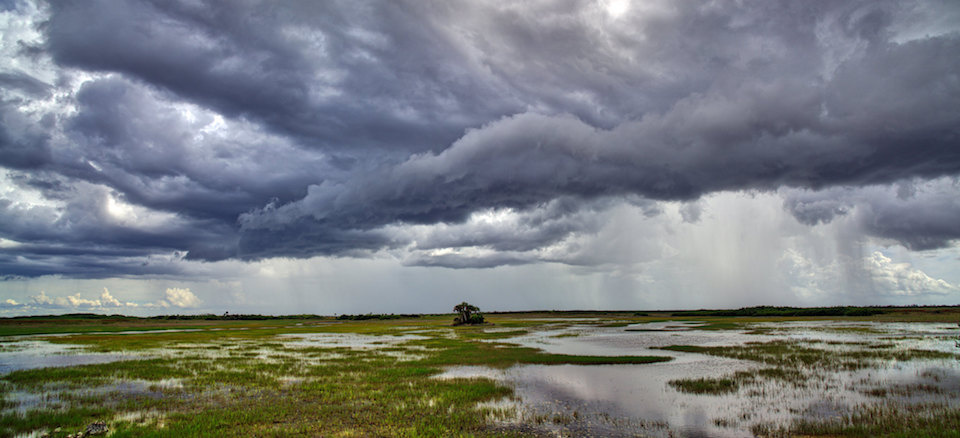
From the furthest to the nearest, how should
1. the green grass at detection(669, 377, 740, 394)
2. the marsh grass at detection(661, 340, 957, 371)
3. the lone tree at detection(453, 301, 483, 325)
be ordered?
the lone tree at detection(453, 301, 483, 325)
the marsh grass at detection(661, 340, 957, 371)
the green grass at detection(669, 377, 740, 394)

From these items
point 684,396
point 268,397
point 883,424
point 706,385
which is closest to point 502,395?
point 684,396

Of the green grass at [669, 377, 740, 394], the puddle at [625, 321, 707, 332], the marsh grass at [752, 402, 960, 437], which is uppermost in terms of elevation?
the marsh grass at [752, 402, 960, 437]

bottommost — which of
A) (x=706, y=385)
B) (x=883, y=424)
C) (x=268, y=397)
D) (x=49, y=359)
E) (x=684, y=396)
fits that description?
(x=49, y=359)

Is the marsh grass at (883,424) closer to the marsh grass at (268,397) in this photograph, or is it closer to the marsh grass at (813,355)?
the marsh grass at (268,397)

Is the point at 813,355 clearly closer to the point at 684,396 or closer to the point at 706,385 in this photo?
the point at 706,385

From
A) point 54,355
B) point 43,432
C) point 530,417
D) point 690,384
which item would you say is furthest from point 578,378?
point 54,355

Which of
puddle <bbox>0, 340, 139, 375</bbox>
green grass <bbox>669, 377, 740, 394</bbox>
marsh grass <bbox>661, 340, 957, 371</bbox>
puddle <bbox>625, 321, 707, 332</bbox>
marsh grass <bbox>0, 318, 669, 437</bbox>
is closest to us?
marsh grass <bbox>0, 318, 669, 437</bbox>

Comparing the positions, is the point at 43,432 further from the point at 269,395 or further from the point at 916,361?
the point at 916,361

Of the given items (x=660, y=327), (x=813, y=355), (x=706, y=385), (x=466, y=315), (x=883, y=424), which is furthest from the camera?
(x=466, y=315)

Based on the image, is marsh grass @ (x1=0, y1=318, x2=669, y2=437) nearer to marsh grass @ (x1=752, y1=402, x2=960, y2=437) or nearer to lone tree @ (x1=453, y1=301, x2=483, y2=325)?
marsh grass @ (x1=752, y1=402, x2=960, y2=437)

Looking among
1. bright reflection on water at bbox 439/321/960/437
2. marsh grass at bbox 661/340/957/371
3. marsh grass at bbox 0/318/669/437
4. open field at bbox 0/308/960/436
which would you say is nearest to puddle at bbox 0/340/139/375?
open field at bbox 0/308/960/436

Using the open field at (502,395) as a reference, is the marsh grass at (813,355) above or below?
below

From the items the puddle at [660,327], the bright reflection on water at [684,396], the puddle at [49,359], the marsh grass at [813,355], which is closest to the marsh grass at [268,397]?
the bright reflection on water at [684,396]

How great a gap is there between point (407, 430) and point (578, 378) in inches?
515
